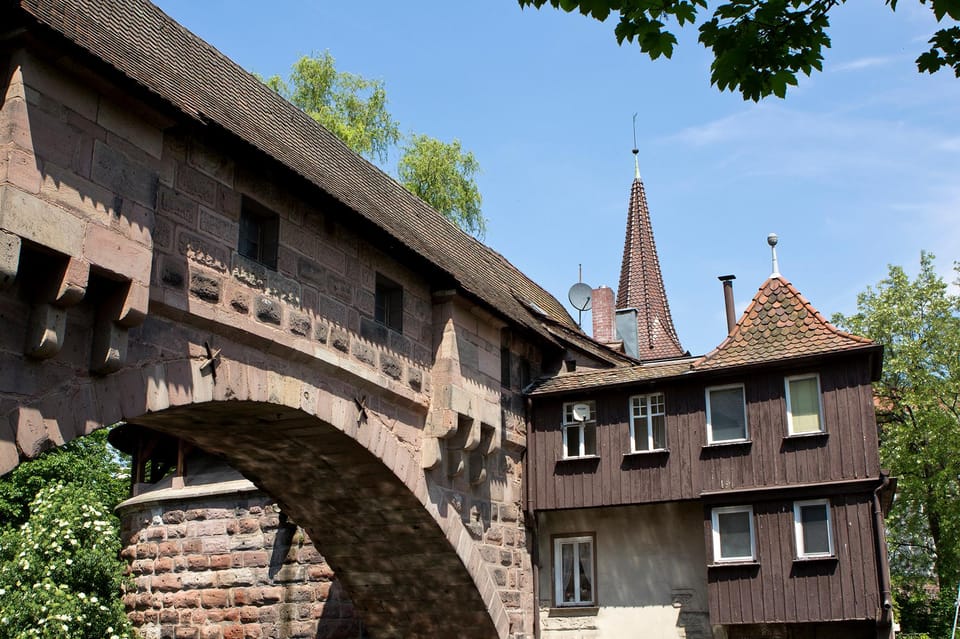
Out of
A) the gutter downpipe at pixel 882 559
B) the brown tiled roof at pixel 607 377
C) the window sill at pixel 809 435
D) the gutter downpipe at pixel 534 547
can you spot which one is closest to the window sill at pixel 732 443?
the window sill at pixel 809 435

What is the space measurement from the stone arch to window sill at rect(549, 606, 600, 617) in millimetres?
1005

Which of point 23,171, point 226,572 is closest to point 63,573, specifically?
point 226,572

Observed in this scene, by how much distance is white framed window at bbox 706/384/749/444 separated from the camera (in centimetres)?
1534

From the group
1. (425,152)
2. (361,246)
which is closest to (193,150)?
(361,246)

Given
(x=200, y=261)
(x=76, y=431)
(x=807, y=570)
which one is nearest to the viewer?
(x=76, y=431)

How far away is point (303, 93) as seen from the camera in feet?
87.6

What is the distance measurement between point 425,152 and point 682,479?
43.4ft

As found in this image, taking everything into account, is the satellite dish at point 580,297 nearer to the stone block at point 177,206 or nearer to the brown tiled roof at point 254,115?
the brown tiled roof at point 254,115

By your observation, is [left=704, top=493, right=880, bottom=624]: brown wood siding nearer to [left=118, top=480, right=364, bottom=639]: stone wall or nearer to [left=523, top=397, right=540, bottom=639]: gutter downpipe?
[left=523, top=397, right=540, bottom=639]: gutter downpipe

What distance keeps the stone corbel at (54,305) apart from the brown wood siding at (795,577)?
933 cm

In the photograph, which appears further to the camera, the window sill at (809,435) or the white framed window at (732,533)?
the white framed window at (732,533)

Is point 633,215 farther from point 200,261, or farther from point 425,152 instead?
point 200,261

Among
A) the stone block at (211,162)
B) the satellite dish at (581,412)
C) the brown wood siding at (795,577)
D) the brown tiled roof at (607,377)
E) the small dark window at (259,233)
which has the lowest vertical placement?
the brown wood siding at (795,577)

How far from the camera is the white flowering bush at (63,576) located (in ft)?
61.5
